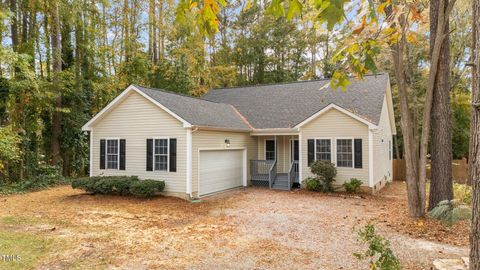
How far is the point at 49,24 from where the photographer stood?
16547 mm

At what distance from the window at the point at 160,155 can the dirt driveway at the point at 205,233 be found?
131cm

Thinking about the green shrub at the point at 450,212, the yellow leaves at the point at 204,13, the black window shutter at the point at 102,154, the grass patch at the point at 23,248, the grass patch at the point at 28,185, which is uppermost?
the yellow leaves at the point at 204,13

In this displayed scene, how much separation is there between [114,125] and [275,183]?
25.1 ft

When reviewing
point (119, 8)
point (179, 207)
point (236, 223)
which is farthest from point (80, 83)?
point (236, 223)

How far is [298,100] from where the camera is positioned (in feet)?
56.0

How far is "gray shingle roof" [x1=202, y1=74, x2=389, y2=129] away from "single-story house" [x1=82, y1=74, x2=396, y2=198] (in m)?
0.06

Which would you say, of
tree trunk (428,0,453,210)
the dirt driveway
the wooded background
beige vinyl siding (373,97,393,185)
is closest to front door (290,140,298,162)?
the wooded background

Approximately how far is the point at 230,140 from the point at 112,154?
16.8ft

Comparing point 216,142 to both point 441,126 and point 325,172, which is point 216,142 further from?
point 441,126

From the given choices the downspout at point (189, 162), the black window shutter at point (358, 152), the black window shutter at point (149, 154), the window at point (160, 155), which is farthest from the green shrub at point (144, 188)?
the black window shutter at point (358, 152)

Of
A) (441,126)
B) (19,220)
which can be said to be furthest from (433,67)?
(19,220)

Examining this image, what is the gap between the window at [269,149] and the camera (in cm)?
1602

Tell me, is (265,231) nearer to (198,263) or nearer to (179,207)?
(198,263)

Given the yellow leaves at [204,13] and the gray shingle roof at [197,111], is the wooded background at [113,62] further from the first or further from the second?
the yellow leaves at [204,13]
